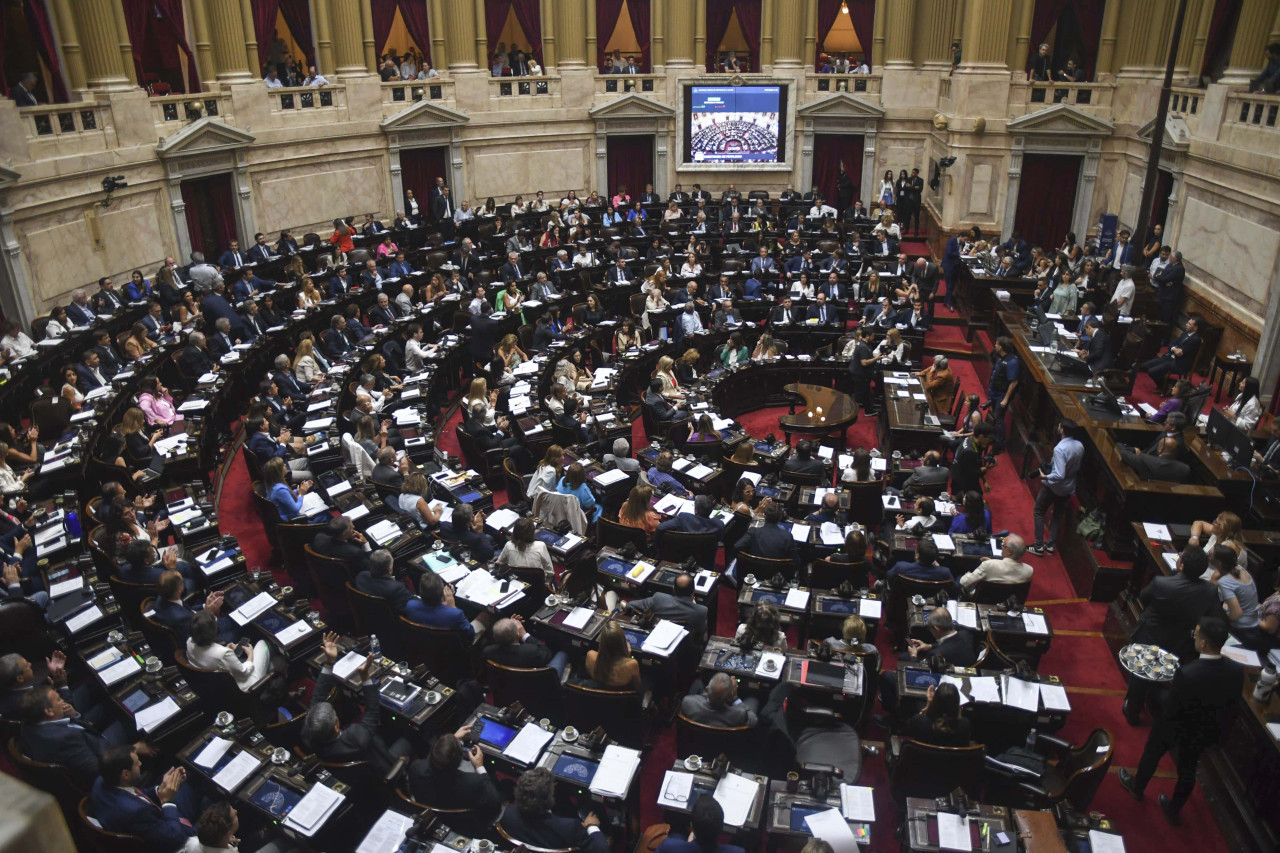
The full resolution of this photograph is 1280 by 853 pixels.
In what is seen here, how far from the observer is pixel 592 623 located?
7.83m

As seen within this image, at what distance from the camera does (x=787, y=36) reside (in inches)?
1024

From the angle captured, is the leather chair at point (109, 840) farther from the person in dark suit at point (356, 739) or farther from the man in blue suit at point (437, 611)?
the man in blue suit at point (437, 611)

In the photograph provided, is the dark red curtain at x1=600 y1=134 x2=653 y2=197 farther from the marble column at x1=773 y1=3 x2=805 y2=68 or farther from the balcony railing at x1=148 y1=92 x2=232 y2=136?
the balcony railing at x1=148 y1=92 x2=232 y2=136

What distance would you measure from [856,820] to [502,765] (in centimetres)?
256

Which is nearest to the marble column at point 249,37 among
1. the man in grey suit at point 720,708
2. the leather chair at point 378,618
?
the leather chair at point 378,618

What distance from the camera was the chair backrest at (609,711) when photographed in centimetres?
688

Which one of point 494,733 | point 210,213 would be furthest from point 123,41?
point 494,733

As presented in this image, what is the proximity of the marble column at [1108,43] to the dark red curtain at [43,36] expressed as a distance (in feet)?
76.0

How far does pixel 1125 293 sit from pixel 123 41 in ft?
62.7

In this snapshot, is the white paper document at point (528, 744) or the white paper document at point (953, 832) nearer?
the white paper document at point (953, 832)

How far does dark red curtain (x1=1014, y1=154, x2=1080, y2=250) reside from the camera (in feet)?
71.8

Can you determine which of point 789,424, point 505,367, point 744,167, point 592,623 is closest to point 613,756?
point 592,623

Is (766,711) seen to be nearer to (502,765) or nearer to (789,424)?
(502,765)

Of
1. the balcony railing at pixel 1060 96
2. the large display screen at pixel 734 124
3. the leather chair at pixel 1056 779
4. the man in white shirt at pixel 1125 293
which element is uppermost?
the balcony railing at pixel 1060 96
